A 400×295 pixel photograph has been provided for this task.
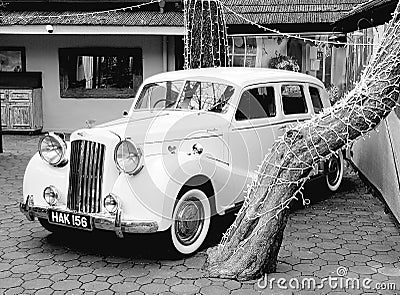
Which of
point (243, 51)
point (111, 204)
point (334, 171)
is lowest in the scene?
point (334, 171)

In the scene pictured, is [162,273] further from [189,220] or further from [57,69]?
[57,69]

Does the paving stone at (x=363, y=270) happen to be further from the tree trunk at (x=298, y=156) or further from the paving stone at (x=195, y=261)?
the paving stone at (x=195, y=261)

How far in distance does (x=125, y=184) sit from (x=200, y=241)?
971mm

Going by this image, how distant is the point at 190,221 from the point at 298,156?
1.24 metres

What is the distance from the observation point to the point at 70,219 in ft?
16.9

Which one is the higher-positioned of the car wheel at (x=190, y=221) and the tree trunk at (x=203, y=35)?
the tree trunk at (x=203, y=35)

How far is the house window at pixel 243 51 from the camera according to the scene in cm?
1256

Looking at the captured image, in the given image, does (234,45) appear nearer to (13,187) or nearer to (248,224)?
(13,187)

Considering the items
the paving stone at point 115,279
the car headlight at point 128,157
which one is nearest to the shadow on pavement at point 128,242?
the paving stone at point 115,279

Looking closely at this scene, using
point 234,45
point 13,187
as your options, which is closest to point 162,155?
point 13,187

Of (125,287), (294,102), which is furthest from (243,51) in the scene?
(125,287)

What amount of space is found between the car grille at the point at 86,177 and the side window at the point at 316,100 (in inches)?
133

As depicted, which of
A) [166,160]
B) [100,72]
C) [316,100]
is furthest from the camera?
[100,72]

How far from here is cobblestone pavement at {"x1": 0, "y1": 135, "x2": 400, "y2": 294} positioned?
4.66 metres
